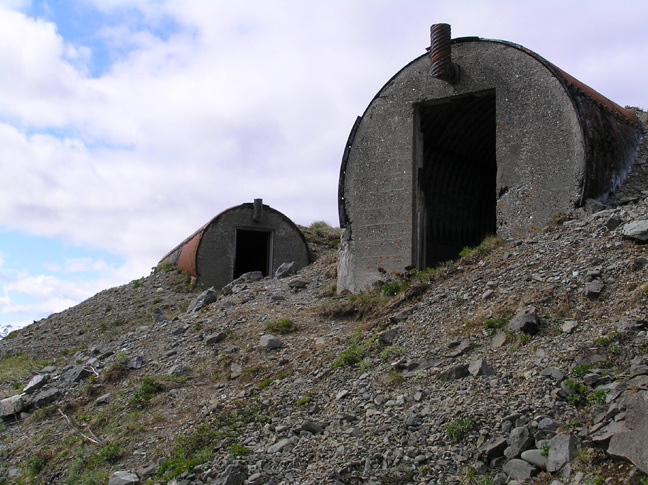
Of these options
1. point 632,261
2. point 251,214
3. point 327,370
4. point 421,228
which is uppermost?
point 251,214

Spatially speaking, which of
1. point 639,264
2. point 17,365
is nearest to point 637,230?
point 639,264

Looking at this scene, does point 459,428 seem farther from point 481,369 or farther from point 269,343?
point 269,343

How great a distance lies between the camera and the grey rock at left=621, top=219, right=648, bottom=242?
7935mm

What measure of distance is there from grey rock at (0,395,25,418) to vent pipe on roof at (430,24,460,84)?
7.57m

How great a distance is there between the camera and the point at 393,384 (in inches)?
280

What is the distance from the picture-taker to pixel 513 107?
10.5 m

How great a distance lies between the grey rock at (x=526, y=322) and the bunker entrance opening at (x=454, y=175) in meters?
3.73

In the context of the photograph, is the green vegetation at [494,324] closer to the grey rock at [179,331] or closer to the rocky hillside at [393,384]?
the rocky hillside at [393,384]

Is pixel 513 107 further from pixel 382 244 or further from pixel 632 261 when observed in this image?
pixel 632 261

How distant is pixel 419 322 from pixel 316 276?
4.82 metres

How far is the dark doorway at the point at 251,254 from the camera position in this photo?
20.6 metres

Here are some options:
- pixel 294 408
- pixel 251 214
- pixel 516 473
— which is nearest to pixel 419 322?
pixel 294 408

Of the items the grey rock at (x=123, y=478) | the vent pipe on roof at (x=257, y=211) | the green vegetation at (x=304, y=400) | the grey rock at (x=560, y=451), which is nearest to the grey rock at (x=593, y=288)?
the grey rock at (x=560, y=451)

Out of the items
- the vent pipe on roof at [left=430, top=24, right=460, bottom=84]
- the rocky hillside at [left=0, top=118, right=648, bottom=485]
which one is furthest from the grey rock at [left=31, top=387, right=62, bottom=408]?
the vent pipe on roof at [left=430, top=24, right=460, bottom=84]
